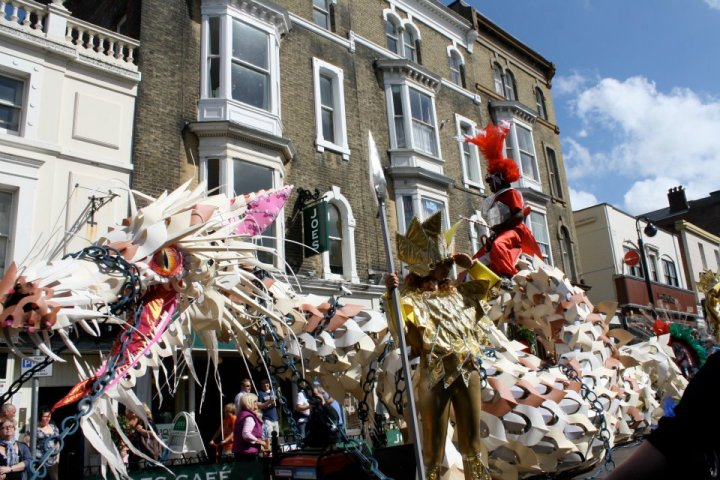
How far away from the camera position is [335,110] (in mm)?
15719

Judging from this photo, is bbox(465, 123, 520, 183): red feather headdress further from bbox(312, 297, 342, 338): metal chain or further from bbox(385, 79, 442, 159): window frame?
bbox(385, 79, 442, 159): window frame

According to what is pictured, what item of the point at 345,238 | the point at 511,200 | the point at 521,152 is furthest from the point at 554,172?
the point at 511,200

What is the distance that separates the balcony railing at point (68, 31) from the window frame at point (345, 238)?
17.6ft

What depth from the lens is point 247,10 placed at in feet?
45.4

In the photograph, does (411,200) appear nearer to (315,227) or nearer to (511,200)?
(315,227)

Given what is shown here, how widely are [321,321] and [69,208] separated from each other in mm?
8013

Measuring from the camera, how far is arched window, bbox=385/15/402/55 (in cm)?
1844

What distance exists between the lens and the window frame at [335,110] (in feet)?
49.0

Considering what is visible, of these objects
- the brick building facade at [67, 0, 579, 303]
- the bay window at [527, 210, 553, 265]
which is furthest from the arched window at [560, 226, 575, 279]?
the bay window at [527, 210, 553, 265]

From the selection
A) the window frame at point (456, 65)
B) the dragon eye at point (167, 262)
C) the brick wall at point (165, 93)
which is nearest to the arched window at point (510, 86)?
the window frame at point (456, 65)

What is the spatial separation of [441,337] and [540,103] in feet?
75.7

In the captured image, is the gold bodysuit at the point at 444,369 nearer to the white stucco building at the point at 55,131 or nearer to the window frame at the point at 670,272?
the white stucco building at the point at 55,131

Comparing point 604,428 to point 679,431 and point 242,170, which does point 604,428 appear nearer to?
point 679,431

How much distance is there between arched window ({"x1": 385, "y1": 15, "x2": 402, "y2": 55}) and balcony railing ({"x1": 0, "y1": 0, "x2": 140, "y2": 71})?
8.76 m
